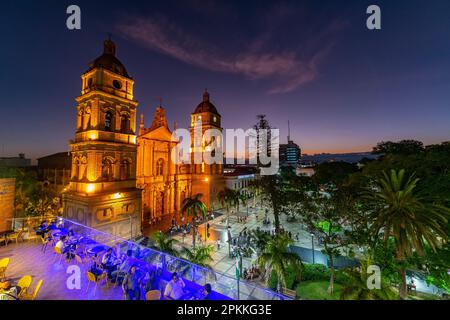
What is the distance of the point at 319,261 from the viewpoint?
80.4 feet

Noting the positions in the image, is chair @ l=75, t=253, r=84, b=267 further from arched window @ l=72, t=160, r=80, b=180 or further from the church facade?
the church facade

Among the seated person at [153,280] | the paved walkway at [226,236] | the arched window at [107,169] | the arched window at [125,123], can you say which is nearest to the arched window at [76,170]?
the arched window at [107,169]

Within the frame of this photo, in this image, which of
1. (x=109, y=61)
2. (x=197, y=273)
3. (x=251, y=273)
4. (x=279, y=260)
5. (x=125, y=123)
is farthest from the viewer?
(x=125, y=123)

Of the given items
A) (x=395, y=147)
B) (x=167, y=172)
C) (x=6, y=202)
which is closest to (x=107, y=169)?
(x=6, y=202)

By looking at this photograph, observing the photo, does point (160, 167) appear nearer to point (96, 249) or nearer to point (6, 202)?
point (6, 202)

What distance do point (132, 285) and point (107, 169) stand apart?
2000cm

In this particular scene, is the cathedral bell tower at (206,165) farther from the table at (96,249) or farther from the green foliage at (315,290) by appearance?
the table at (96,249)

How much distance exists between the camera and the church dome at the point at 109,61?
25.2 metres

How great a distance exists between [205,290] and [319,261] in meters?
21.8

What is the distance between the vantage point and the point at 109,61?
25875mm

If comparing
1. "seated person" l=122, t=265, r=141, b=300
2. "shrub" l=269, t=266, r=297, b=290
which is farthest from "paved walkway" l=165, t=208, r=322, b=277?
"seated person" l=122, t=265, r=141, b=300

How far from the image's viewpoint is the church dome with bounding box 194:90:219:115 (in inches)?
1829

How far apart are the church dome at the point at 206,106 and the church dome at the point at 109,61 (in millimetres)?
20621
